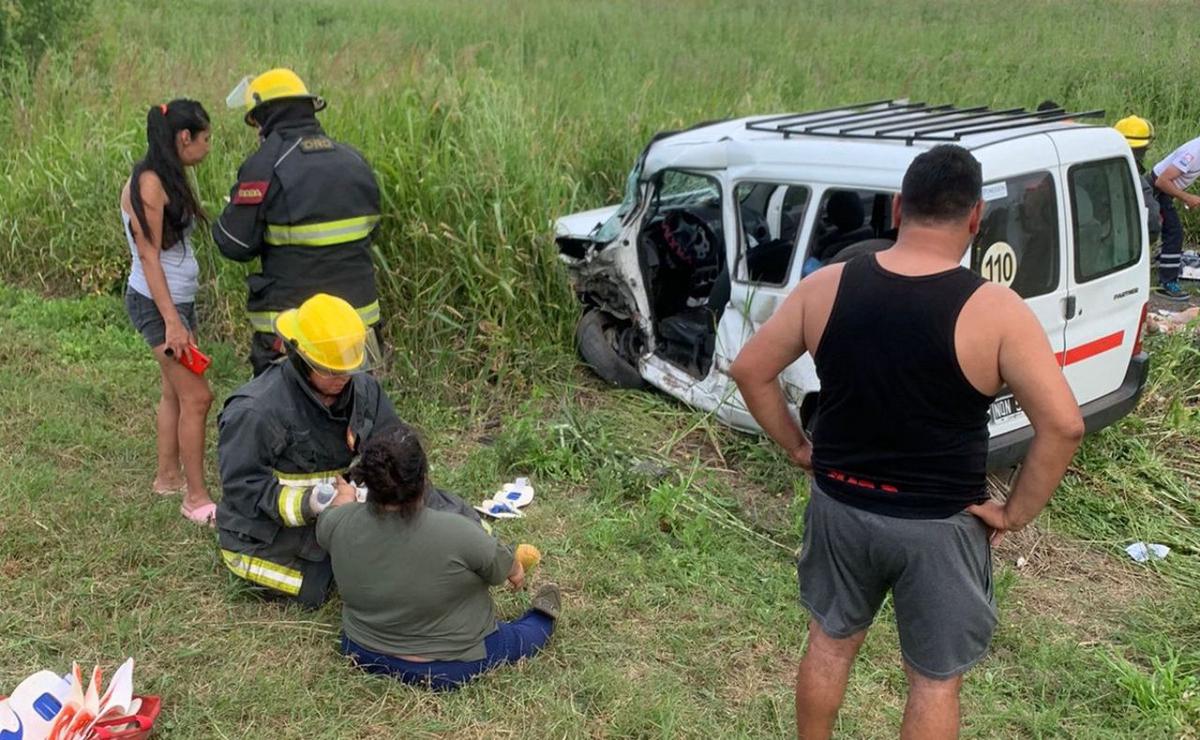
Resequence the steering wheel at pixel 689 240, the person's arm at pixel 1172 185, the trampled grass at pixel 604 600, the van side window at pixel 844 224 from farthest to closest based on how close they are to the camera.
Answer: the person's arm at pixel 1172 185, the steering wheel at pixel 689 240, the van side window at pixel 844 224, the trampled grass at pixel 604 600

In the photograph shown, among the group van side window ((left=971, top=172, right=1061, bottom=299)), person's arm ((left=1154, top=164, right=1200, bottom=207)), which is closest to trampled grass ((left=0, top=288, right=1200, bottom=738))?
van side window ((left=971, top=172, right=1061, bottom=299))

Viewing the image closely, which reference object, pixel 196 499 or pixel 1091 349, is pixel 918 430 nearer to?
pixel 1091 349

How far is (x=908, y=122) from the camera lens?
187 inches

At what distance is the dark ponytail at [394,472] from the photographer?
2.84m

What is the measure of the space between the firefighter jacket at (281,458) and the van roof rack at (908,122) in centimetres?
246

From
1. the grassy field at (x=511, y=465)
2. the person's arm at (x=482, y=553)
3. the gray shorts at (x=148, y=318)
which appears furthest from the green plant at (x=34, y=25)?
the person's arm at (x=482, y=553)

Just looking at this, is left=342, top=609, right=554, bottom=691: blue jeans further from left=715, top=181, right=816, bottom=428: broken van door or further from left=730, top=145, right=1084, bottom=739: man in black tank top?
left=715, top=181, right=816, bottom=428: broken van door

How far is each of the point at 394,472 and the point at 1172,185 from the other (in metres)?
6.58

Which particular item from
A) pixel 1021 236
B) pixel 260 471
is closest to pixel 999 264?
pixel 1021 236

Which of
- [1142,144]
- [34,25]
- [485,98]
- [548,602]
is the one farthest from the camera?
[34,25]

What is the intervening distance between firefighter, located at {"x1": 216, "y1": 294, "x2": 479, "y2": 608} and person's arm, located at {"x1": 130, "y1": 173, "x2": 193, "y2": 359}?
76 cm

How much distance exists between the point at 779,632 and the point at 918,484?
1466 mm

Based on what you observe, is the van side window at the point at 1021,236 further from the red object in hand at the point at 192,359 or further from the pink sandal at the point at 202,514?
the pink sandal at the point at 202,514

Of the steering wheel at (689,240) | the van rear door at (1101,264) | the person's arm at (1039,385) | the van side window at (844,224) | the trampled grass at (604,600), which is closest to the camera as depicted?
the person's arm at (1039,385)
